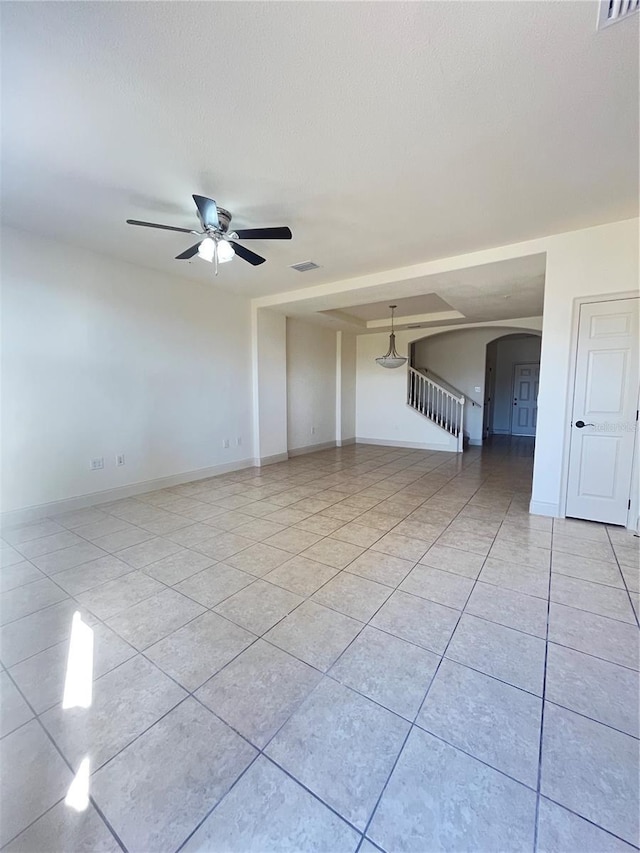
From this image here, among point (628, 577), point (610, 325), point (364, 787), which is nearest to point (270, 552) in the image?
point (364, 787)

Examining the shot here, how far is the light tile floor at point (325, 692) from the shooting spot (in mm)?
1131

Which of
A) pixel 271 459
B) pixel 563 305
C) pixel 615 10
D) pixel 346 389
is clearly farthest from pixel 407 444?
pixel 615 10

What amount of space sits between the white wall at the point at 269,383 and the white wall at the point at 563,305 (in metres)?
4.13

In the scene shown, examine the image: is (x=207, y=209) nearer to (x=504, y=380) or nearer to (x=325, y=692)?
(x=325, y=692)

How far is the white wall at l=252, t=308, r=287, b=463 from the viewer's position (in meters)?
6.04

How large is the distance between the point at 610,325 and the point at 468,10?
116 inches

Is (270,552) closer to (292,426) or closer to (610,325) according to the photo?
(610,325)

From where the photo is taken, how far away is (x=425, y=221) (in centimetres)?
320

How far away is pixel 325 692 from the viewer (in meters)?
1.60

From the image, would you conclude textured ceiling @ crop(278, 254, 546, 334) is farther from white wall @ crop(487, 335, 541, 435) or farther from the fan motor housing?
white wall @ crop(487, 335, 541, 435)

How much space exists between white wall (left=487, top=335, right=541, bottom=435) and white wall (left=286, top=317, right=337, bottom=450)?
16.9 feet

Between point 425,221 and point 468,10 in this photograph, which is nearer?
point 468,10

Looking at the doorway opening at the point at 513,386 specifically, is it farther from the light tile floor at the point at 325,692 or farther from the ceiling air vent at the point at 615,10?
the ceiling air vent at the point at 615,10

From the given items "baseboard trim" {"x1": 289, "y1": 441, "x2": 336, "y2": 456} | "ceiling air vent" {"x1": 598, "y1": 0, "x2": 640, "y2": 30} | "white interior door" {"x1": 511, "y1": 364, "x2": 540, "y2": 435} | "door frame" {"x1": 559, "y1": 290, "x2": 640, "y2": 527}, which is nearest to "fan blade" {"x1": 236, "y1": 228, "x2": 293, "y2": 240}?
"ceiling air vent" {"x1": 598, "y1": 0, "x2": 640, "y2": 30}
